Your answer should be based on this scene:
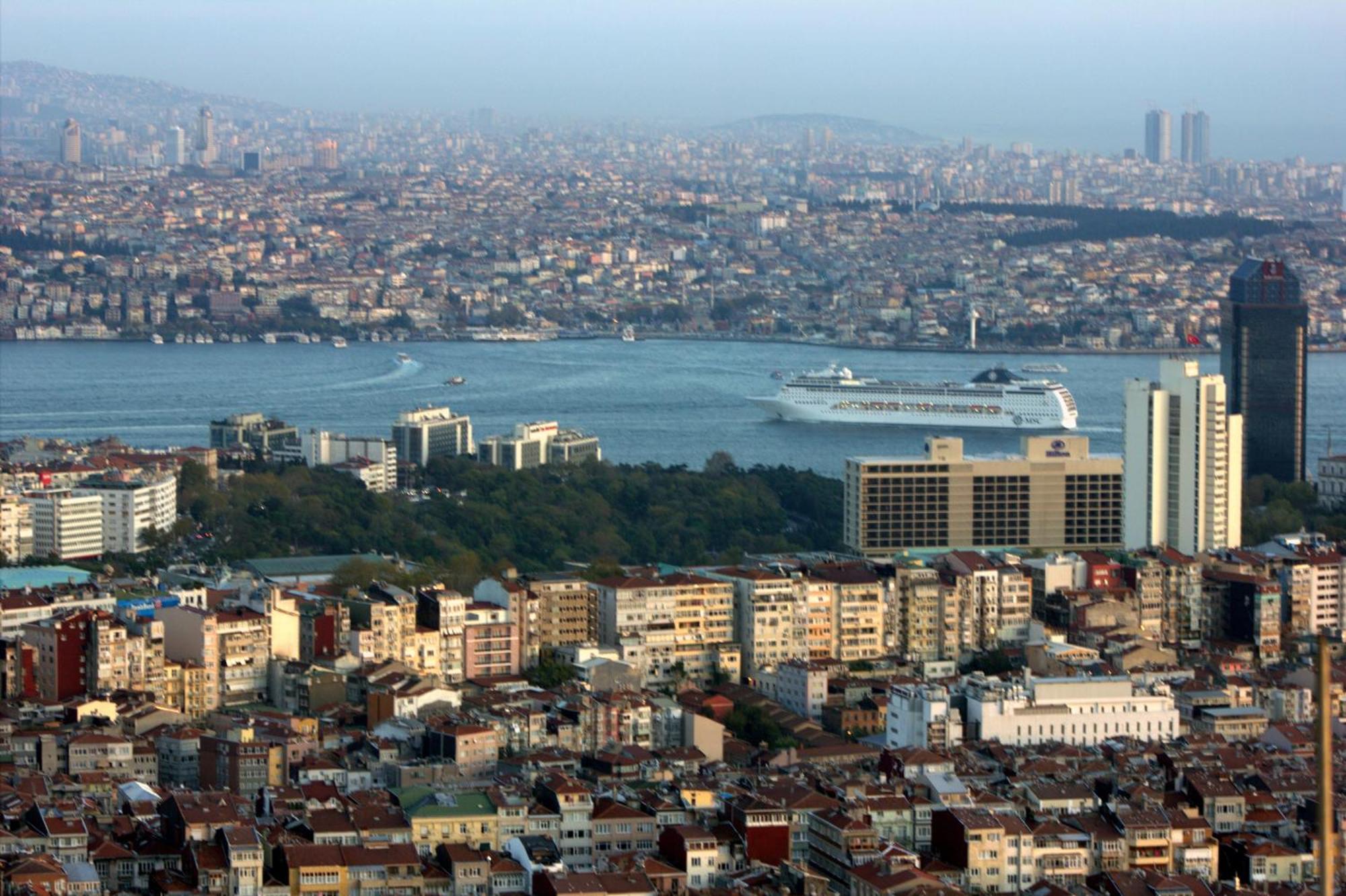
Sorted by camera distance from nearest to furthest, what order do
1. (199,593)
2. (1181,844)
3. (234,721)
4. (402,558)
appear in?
(1181,844) → (234,721) → (199,593) → (402,558)

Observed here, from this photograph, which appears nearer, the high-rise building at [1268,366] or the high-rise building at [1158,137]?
the high-rise building at [1268,366]

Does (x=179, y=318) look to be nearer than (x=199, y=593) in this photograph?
No

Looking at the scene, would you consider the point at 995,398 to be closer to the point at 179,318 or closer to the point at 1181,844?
the point at 179,318

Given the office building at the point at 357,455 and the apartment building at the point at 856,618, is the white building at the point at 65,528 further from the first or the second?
the apartment building at the point at 856,618

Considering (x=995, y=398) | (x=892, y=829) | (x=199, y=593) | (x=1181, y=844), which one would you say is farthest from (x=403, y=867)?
(x=995, y=398)

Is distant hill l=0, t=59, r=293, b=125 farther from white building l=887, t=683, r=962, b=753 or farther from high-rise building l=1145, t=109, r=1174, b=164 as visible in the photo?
white building l=887, t=683, r=962, b=753

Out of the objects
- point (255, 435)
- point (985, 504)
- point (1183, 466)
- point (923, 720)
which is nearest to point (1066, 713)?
point (923, 720)

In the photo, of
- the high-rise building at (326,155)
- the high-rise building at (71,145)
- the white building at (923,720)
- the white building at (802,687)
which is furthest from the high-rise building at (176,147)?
the white building at (923,720)
